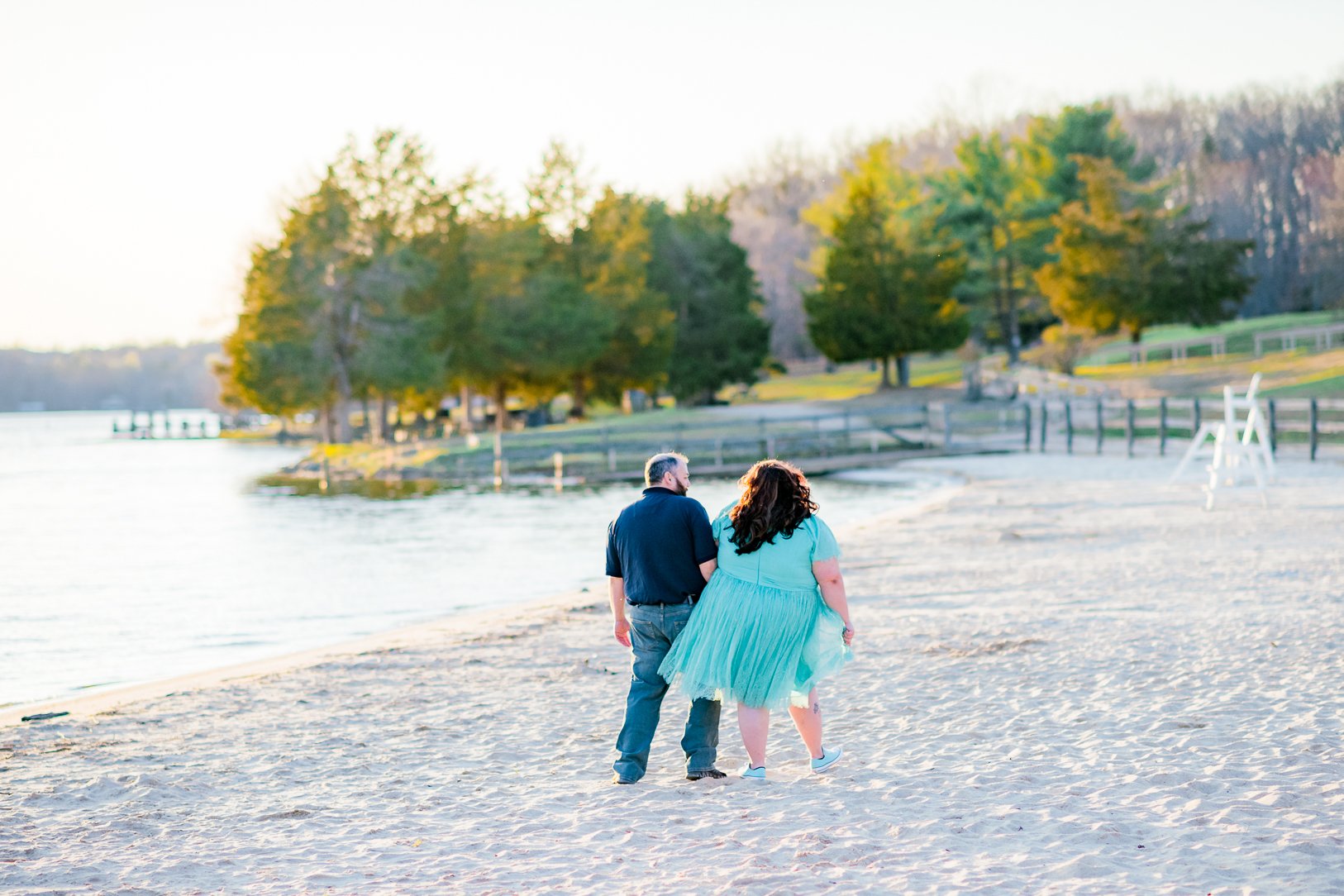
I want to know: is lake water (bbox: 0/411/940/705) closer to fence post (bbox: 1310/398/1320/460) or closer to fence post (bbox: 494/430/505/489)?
fence post (bbox: 494/430/505/489)

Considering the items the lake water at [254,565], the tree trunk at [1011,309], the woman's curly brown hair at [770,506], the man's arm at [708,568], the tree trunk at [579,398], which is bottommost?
the lake water at [254,565]

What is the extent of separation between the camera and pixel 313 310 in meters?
59.5

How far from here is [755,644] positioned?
6.36m

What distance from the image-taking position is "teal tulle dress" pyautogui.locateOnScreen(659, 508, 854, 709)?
6328 millimetres

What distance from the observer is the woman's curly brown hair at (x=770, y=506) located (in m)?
6.22

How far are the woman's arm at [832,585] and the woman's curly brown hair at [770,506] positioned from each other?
231 mm

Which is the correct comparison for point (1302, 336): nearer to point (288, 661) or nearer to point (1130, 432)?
point (1130, 432)

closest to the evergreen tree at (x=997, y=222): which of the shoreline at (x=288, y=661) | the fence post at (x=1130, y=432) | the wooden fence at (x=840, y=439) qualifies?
the wooden fence at (x=840, y=439)

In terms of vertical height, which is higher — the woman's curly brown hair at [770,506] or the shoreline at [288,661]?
the woman's curly brown hair at [770,506]

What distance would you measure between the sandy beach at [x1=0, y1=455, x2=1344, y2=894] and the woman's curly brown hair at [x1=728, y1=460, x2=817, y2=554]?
128 cm

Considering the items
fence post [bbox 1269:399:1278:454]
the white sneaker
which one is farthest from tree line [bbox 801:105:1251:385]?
the white sneaker

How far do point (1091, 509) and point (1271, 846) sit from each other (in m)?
17.0

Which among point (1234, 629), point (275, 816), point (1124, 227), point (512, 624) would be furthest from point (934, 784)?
point (1124, 227)

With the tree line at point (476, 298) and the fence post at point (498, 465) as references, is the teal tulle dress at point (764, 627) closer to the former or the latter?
the fence post at point (498, 465)
